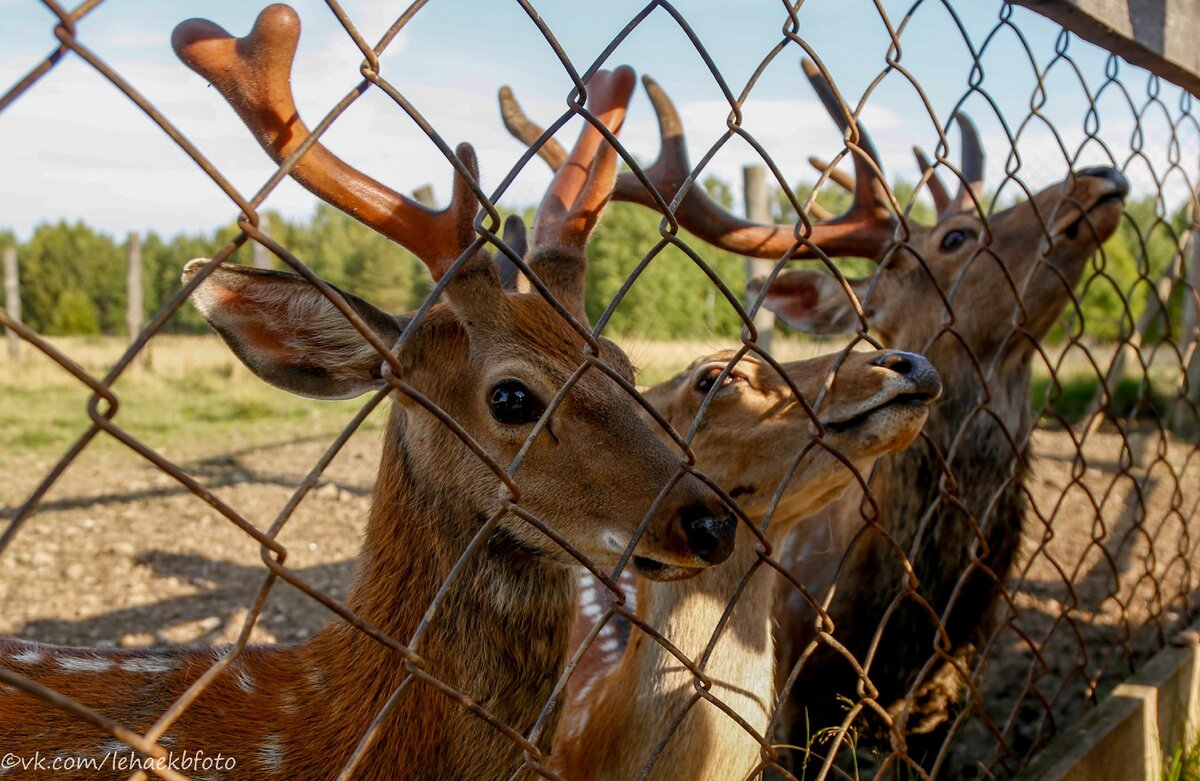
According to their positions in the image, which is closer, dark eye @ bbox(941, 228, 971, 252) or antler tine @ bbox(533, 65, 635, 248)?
antler tine @ bbox(533, 65, 635, 248)

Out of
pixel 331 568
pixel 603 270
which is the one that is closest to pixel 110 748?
pixel 331 568

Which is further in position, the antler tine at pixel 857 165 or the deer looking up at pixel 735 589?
the antler tine at pixel 857 165

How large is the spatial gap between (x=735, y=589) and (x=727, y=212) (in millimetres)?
1495

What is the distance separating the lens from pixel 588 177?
6.36ft

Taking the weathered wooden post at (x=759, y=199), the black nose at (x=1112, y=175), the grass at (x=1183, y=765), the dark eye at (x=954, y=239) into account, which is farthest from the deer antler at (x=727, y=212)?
the weathered wooden post at (x=759, y=199)

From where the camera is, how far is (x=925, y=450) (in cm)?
305

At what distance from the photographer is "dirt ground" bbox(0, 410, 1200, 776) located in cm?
313

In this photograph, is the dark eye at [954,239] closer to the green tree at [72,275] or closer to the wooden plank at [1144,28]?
the wooden plank at [1144,28]

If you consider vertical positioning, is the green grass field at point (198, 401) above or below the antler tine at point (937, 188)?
above

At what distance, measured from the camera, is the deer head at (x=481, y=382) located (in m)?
1.39

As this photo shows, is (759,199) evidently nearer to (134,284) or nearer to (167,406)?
(167,406)

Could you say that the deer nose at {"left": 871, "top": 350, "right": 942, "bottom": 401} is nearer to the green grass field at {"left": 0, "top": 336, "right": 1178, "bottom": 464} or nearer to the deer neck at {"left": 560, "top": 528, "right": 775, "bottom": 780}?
the deer neck at {"left": 560, "top": 528, "right": 775, "bottom": 780}

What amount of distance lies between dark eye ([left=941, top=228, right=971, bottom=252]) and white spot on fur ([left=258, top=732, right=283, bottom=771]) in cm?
286

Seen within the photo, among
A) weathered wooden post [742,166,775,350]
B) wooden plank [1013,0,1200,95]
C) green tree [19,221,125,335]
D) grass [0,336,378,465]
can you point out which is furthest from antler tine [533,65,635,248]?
green tree [19,221,125,335]
